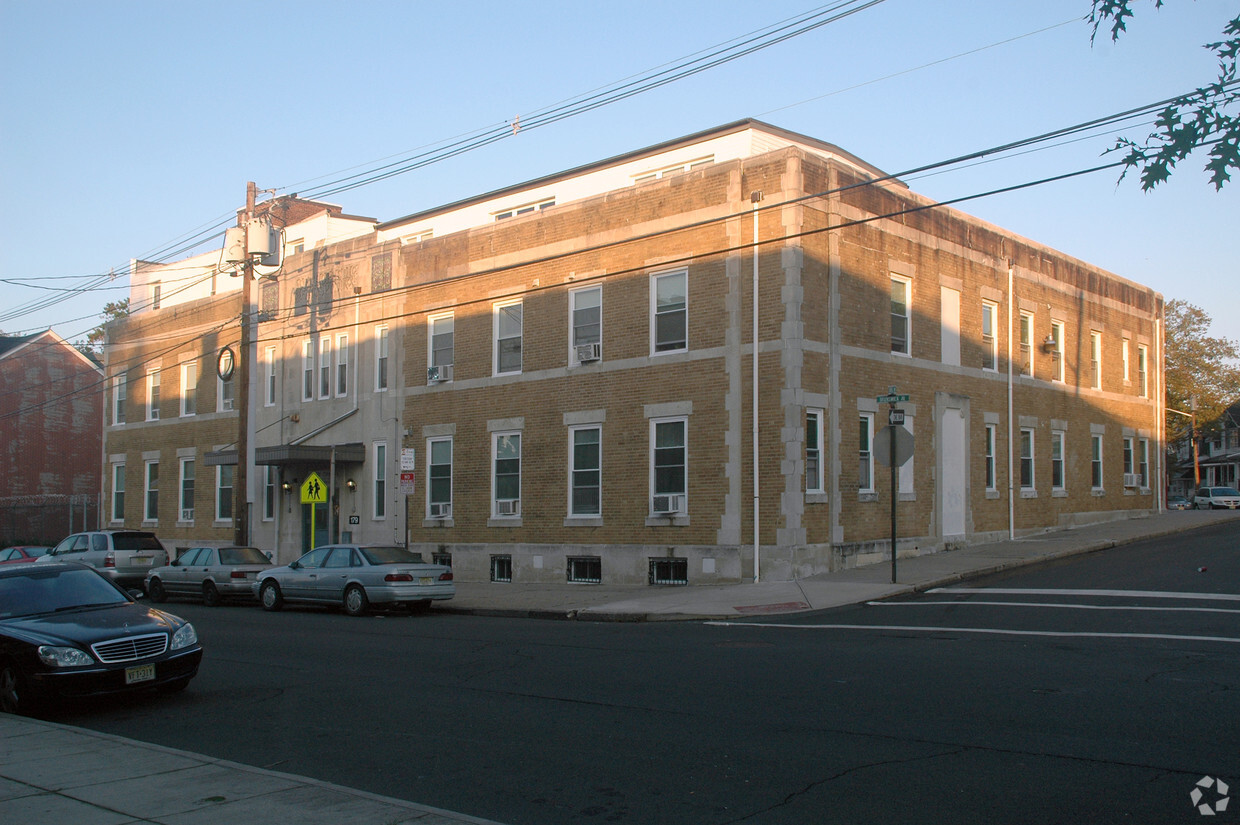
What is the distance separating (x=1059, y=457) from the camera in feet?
98.7

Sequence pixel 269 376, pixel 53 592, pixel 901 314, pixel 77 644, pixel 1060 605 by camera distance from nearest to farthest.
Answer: pixel 77 644 < pixel 53 592 < pixel 1060 605 < pixel 901 314 < pixel 269 376

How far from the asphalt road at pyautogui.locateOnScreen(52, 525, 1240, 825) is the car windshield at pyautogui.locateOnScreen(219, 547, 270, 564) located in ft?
26.9

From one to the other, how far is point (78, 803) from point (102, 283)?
32674mm

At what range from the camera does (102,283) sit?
35438 millimetres

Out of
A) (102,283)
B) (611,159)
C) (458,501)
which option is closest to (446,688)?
(458,501)

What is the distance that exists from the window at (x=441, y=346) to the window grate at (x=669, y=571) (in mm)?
8448

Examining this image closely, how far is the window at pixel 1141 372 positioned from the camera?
115ft

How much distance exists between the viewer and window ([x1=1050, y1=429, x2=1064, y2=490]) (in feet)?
97.7

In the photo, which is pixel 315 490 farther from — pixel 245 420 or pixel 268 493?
pixel 268 493

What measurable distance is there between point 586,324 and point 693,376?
3.50 metres

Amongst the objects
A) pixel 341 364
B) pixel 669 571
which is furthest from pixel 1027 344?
pixel 341 364

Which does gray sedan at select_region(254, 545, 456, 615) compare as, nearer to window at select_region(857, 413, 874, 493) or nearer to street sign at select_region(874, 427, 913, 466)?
street sign at select_region(874, 427, 913, 466)

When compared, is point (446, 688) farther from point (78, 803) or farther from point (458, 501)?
point (458, 501)

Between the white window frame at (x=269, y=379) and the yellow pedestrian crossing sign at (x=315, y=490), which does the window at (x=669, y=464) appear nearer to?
the yellow pedestrian crossing sign at (x=315, y=490)
